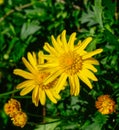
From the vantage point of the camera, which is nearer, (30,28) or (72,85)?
(72,85)

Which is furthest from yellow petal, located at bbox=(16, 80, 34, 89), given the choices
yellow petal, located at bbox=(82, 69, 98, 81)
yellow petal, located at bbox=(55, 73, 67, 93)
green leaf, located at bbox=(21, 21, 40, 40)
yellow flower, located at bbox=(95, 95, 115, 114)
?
green leaf, located at bbox=(21, 21, 40, 40)

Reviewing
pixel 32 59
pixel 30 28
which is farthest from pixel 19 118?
pixel 30 28

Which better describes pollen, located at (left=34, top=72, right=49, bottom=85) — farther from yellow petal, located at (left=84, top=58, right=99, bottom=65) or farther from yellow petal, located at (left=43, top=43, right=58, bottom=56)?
yellow petal, located at (left=84, top=58, right=99, bottom=65)

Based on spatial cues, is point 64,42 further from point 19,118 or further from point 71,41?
point 19,118

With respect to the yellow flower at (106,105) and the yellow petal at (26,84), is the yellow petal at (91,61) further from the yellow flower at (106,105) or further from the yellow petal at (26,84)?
the yellow petal at (26,84)

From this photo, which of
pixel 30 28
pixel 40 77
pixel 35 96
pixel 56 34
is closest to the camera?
pixel 35 96

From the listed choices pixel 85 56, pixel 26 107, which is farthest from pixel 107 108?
pixel 26 107
